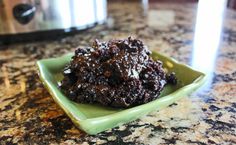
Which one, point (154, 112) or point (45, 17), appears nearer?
point (154, 112)

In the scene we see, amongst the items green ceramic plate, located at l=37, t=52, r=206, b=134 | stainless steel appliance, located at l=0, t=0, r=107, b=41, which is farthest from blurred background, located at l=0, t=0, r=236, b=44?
green ceramic plate, located at l=37, t=52, r=206, b=134

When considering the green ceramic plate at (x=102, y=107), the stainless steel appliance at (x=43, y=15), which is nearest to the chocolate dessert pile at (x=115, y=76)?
the green ceramic plate at (x=102, y=107)

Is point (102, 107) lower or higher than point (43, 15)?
lower

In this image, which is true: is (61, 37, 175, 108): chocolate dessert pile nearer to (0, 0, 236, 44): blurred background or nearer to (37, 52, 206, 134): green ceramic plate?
(37, 52, 206, 134): green ceramic plate

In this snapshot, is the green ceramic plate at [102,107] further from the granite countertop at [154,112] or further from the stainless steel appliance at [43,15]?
the stainless steel appliance at [43,15]

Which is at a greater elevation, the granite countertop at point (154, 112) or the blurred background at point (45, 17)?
the blurred background at point (45, 17)

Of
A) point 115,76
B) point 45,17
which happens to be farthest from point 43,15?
point 115,76

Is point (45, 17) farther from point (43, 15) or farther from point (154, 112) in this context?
point (154, 112)
